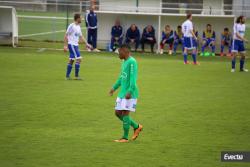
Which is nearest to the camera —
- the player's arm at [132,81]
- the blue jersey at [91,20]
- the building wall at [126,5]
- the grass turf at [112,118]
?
the grass turf at [112,118]

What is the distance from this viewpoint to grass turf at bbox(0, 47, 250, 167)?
10789mm

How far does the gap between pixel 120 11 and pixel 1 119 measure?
21.9 metres

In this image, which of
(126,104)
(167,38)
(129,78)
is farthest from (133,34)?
(126,104)

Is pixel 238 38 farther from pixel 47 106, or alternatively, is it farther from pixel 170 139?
pixel 170 139

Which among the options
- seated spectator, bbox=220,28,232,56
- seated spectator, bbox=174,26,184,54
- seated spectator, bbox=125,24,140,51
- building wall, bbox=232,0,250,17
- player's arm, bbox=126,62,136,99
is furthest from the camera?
building wall, bbox=232,0,250,17

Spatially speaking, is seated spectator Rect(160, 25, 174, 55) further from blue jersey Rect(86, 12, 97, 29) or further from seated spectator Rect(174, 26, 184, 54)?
blue jersey Rect(86, 12, 97, 29)

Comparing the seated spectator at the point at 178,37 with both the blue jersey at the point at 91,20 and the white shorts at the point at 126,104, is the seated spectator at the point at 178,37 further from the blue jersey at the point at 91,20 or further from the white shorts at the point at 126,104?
the white shorts at the point at 126,104

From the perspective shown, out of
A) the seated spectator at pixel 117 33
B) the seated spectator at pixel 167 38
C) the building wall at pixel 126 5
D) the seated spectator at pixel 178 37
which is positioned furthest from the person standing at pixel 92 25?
the seated spectator at pixel 178 37

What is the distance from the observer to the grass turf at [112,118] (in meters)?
10.8

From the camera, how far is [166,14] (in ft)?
110

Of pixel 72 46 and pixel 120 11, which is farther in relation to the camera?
pixel 120 11

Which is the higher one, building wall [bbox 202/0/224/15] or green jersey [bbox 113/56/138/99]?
building wall [bbox 202/0/224/15]

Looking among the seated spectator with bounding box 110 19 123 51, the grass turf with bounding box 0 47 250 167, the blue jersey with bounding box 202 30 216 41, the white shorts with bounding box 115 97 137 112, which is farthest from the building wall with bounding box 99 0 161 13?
the white shorts with bounding box 115 97 137 112

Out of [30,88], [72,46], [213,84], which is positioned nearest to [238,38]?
[213,84]
